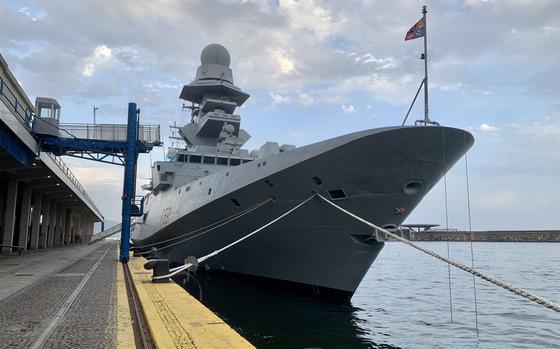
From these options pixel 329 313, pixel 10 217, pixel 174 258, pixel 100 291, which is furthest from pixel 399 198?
pixel 10 217

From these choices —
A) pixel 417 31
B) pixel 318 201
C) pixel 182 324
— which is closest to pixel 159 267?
pixel 318 201

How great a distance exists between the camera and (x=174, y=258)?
831 inches

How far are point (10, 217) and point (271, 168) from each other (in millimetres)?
21184

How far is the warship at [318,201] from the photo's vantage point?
11.5 m

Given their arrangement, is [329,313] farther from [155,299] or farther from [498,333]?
[155,299]

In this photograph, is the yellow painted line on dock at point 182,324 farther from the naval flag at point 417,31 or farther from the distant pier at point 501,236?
the distant pier at point 501,236

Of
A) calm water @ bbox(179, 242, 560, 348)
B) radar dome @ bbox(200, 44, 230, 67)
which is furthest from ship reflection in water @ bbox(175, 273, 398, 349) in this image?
radar dome @ bbox(200, 44, 230, 67)

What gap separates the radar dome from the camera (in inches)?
1059

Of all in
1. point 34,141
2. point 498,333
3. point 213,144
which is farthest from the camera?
point 213,144

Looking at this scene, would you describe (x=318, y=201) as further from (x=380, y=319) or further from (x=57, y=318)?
(x=57, y=318)

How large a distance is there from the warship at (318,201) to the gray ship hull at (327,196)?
3 cm

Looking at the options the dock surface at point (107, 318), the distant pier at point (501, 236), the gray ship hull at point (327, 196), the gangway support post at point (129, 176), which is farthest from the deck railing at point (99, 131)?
the distant pier at point (501, 236)

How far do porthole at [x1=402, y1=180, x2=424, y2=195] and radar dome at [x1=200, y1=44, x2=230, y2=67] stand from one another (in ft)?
59.2

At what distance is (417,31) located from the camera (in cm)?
1120
